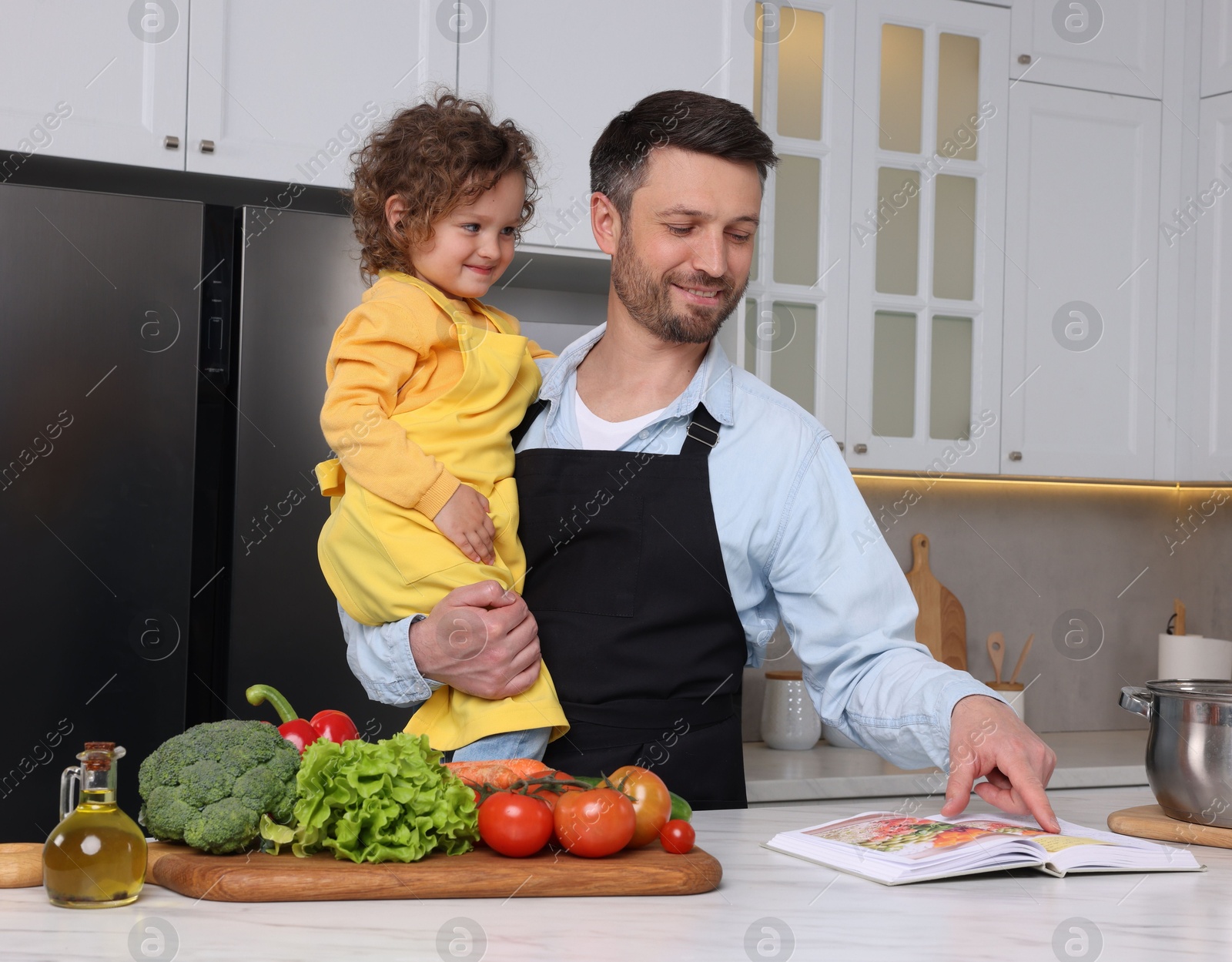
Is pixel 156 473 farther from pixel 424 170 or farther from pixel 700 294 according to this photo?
pixel 700 294

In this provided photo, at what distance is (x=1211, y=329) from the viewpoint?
2.97 m

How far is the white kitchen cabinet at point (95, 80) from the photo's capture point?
6.70 feet

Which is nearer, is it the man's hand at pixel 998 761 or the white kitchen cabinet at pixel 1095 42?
the man's hand at pixel 998 761

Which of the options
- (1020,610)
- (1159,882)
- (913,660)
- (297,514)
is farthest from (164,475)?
(1020,610)

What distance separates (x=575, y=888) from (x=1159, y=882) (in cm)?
53

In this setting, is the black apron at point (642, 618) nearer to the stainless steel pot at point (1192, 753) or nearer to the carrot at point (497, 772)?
the carrot at point (497, 772)

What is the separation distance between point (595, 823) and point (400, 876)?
16 cm

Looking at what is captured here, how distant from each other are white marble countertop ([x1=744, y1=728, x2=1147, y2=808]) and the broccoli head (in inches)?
57.2

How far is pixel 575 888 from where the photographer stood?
3.08 feet

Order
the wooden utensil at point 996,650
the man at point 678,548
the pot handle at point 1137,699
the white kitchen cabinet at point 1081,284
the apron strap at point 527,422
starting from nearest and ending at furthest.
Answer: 1. the pot handle at point 1137,699
2. the man at point 678,548
3. the apron strap at point 527,422
4. the white kitchen cabinet at point 1081,284
5. the wooden utensil at point 996,650

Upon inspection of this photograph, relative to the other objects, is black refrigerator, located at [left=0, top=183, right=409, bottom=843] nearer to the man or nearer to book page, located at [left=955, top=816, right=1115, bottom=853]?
the man

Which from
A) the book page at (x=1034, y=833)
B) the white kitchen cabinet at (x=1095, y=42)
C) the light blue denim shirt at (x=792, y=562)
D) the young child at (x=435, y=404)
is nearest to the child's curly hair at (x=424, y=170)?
the young child at (x=435, y=404)

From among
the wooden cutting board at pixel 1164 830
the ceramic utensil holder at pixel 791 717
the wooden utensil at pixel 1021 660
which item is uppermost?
the wooden cutting board at pixel 1164 830

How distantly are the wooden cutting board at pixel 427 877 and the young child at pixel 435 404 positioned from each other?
42 cm
